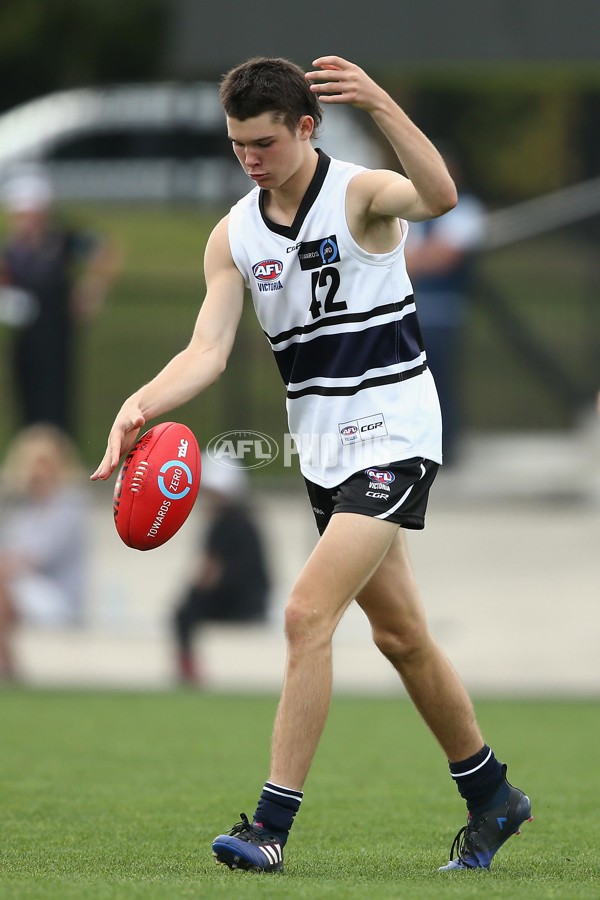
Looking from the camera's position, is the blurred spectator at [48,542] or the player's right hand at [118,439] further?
the blurred spectator at [48,542]

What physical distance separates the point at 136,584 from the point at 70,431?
1.69 m

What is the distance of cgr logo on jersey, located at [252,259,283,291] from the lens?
16.7 ft

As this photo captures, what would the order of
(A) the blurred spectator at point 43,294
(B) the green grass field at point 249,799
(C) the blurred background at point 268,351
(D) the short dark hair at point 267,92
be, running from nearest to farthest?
(B) the green grass field at point 249,799 → (D) the short dark hair at point 267,92 → (C) the blurred background at point 268,351 → (A) the blurred spectator at point 43,294

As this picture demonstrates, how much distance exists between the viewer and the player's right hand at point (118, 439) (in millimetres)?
4797

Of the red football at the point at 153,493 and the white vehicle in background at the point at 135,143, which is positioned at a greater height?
the white vehicle in background at the point at 135,143

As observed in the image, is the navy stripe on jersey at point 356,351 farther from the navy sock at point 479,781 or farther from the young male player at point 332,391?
the navy sock at point 479,781

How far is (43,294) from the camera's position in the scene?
1434 cm

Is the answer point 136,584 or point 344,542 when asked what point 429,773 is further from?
point 136,584

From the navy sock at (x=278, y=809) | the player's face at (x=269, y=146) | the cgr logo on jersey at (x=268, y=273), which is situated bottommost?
the navy sock at (x=278, y=809)

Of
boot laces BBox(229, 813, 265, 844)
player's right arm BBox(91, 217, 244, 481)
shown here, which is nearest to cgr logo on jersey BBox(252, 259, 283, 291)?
player's right arm BBox(91, 217, 244, 481)

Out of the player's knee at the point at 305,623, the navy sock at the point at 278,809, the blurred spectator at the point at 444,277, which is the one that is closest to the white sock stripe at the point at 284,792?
the navy sock at the point at 278,809

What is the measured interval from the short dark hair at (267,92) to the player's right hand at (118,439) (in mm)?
951

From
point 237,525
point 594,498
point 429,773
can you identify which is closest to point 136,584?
point 237,525

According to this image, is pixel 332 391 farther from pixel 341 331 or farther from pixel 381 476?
pixel 381 476
